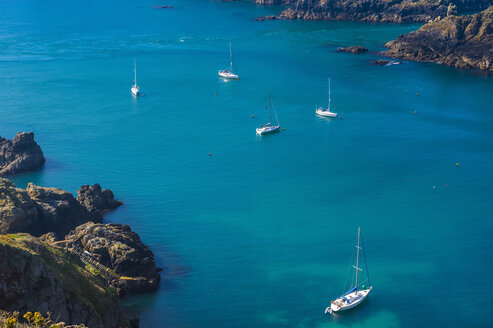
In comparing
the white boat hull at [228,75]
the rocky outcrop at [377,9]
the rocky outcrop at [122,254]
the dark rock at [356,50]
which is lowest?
the rocky outcrop at [122,254]

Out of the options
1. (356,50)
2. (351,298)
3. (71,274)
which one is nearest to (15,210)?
(71,274)

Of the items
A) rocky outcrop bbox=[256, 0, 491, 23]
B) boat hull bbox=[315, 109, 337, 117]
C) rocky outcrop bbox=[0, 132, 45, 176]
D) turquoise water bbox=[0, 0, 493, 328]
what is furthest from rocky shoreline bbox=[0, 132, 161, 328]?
rocky outcrop bbox=[256, 0, 491, 23]

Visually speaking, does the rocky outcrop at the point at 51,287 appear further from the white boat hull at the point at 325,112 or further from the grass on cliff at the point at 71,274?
the white boat hull at the point at 325,112

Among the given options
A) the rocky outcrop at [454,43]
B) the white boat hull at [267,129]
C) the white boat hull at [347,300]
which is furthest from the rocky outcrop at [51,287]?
the rocky outcrop at [454,43]

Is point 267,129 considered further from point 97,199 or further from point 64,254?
point 64,254

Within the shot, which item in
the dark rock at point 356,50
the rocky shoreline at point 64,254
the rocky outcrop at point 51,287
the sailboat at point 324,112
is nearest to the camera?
the rocky outcrop at point 51,287

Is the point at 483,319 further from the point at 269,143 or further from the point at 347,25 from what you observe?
the point at 347,25
